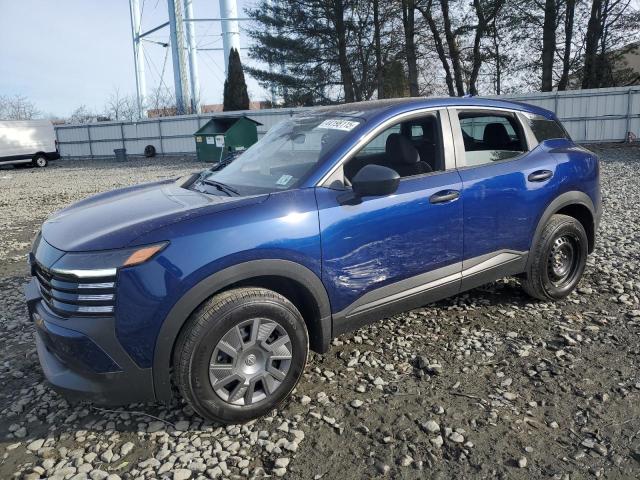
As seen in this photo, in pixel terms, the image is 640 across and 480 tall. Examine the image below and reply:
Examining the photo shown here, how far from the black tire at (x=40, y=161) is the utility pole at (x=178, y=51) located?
34.7ft

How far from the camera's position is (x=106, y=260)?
8.17ft

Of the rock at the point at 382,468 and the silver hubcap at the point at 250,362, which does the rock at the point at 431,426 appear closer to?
the rock at the point at 382,468

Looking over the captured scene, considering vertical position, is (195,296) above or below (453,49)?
below

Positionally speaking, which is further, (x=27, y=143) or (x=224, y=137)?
(x=27, y=143)

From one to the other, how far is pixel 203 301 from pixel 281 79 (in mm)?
28551

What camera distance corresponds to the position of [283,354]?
2.89 m

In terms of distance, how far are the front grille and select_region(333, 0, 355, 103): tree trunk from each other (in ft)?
87.6

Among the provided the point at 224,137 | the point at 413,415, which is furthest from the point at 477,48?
the point at 413,415

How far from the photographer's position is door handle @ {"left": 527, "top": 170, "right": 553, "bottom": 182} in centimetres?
389

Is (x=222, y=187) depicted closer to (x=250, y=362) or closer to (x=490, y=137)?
(x=250, y=362)

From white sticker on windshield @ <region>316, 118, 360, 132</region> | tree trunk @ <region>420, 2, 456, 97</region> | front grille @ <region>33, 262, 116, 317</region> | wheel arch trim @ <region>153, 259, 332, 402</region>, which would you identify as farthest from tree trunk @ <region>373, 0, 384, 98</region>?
front grille @ <region>33, 262, 116, 317</region>

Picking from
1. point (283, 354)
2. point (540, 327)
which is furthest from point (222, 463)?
point (540, 327)

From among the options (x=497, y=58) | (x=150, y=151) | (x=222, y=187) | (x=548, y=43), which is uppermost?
(x=548, y=43)

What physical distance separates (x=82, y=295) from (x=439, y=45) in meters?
27.8
